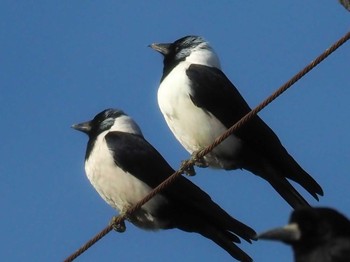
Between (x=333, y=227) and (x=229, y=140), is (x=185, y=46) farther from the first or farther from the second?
(x=333, y=227)

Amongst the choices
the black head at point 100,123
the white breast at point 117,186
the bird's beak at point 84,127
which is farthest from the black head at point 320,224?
the bird's beak at point 84,127

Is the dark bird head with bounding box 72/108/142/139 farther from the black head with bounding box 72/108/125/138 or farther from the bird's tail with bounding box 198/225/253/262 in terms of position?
the bird's tail with bounding box 198/225/253/262

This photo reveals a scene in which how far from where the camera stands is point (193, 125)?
12.3m

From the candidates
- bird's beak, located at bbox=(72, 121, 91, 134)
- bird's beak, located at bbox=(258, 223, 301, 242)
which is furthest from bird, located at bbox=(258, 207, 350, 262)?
bird's beak, located at bbox=(72, 121, 91, 134)

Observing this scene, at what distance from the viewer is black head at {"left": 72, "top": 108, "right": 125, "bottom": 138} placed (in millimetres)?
13531

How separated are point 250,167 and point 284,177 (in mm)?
370

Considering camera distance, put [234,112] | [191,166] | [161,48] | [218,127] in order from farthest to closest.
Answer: [161,48]
[234,112]
[218,127]
[191,166]

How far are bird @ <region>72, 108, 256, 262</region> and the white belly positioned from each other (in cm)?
37

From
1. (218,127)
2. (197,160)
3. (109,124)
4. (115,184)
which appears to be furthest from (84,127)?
(197,160)

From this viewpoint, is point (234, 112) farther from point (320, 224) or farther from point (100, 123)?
point (320, 224)

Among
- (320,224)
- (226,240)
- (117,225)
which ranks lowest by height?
(226,240)

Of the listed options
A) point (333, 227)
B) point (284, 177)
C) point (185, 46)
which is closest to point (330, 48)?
point (333, 227)

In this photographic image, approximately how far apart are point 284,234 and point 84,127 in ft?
21.2

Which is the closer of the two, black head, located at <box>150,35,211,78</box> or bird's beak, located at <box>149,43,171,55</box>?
black head, located at <box>150,35,211,78</box>
